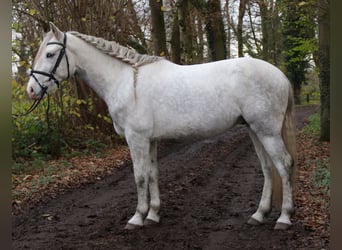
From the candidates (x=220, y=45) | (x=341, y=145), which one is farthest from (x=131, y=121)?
(x=220, y=45)

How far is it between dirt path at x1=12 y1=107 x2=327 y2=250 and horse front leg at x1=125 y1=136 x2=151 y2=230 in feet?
0.50

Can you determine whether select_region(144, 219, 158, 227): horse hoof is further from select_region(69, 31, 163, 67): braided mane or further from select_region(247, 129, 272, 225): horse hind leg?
select_region(69, 31, 163, 67): braided mane

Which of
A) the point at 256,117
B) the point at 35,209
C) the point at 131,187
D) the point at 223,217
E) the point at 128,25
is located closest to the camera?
the point at 256,117

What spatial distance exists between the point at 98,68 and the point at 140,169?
4.22 feet

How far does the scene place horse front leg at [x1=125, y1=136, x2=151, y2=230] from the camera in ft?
14.3

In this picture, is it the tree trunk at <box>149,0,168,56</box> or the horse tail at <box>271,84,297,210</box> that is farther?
the tree trunk at <box>149,0,168,56</box>

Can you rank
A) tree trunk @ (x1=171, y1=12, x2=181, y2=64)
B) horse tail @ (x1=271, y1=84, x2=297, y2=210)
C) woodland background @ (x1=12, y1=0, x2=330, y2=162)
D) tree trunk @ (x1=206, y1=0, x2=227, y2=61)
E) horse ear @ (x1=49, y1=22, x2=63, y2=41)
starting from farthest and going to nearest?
tree trunk @ (x1=206, y1=0, x2=227, y2=61) < tree trunk @ (x1=171, y1=12, x2=181, y2=64) < woodland background @ (x1=12, y1=0, x2=330, y2=162) < horse ear @ (x1=49, y1=22, x2=63, y2=41) < horse tail @ (x1=271, y1=84, x2=297, y2=210)

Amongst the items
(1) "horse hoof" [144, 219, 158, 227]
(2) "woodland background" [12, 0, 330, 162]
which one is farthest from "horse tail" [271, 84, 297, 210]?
(2) "woodland background" [12, 0, 330, 162]

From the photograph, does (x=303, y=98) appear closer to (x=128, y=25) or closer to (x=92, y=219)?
(x=128, y=25)

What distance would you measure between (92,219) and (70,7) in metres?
6.76

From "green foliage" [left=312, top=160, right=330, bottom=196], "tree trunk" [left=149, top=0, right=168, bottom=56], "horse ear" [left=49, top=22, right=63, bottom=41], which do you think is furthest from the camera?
"tree trunk" [left=149, top=0, right=168, bottom=56]

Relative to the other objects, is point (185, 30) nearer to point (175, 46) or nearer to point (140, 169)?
point (175, 46)

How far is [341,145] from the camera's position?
712 mm

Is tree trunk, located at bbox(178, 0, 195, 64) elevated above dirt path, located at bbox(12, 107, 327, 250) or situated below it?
above
